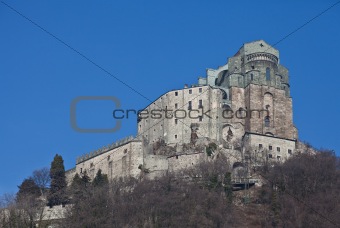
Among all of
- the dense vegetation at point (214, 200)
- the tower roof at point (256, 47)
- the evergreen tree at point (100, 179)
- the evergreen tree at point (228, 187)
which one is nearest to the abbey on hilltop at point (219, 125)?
the tower roof at point (256, 47)

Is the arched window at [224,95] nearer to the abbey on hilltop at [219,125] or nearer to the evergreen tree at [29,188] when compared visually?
the abbey on hilltop at [219,125]

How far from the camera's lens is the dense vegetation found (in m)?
65.1

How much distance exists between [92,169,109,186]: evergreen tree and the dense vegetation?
0.34 feet

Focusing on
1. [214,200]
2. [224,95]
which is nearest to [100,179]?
[214,200]

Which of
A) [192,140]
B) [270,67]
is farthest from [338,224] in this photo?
[270,67]

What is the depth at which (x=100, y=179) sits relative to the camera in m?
77.7

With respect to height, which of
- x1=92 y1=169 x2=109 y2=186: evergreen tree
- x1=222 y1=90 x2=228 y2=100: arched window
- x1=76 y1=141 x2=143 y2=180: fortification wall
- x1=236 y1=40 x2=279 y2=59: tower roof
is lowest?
x1=92 y1=169 x2=109 y2=186: evergreen tree

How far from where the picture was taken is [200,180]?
238 ft

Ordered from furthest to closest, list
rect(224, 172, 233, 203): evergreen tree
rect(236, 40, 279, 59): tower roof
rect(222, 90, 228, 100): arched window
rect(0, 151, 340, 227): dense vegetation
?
rect(236, 40, 279, 59): tower roof < rect(222, 90, 228, 100): arched window < rect(224, 172, 233, 203): evergreen tree < rect(0, 151, 340, 227): dense vegetation

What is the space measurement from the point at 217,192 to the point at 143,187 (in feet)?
20.1

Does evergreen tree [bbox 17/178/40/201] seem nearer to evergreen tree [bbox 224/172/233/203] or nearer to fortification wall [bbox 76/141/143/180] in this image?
fortification wall [bbox 76/141/143/180]

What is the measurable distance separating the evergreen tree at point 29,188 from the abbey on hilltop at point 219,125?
24.4ft

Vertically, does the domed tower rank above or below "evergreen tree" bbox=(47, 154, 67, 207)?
above

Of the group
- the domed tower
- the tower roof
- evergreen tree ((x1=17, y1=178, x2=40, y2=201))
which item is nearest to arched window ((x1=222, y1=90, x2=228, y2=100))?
the domed tower
